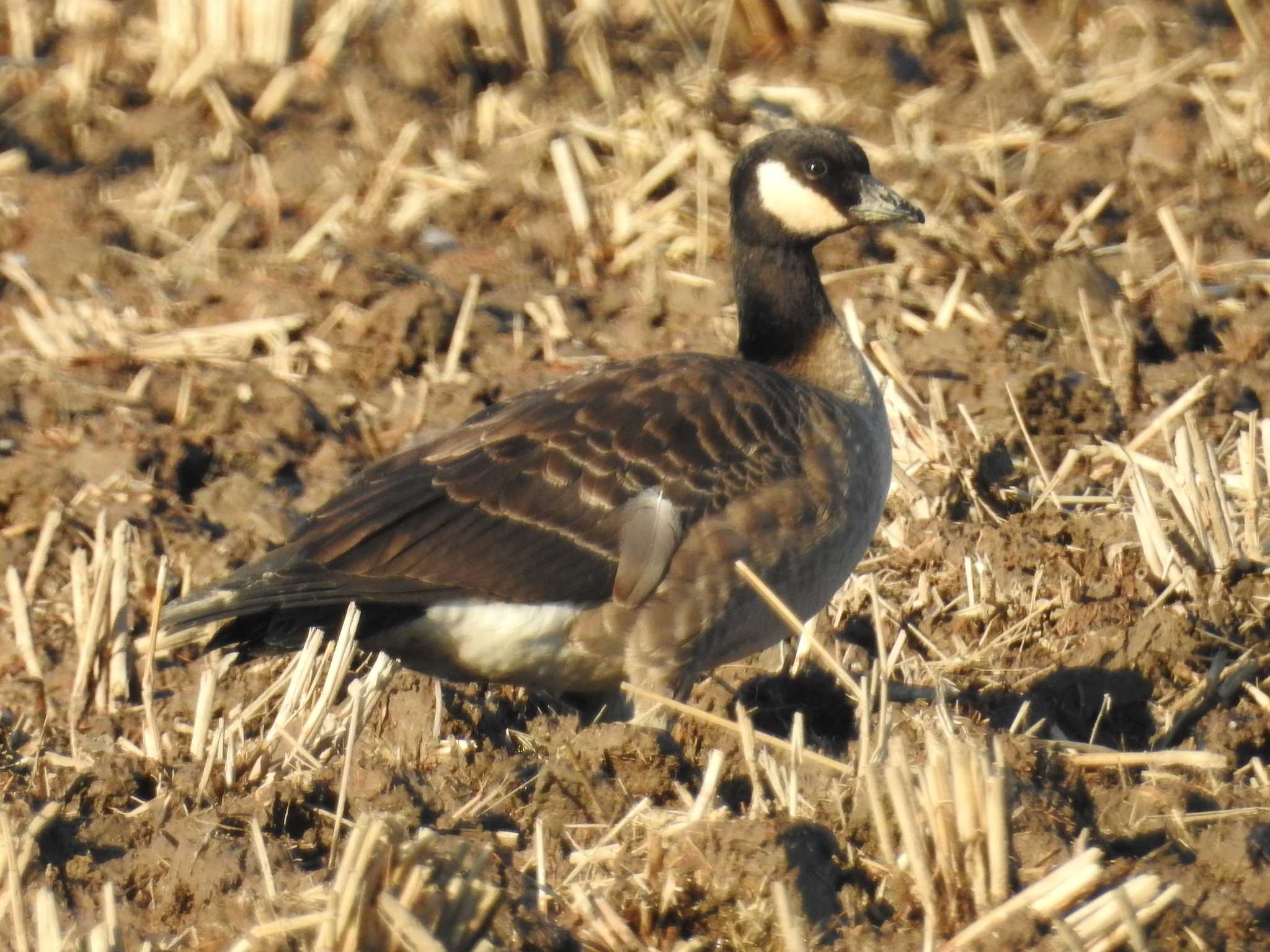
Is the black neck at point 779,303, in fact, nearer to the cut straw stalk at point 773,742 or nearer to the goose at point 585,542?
the goose at point 585,542

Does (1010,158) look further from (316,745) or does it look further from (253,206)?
(316,745)

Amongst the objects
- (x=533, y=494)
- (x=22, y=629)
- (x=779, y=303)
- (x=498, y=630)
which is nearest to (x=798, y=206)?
(x=779, y=303)

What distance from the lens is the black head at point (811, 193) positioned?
22.0 ft

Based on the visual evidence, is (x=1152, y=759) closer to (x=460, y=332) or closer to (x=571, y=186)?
(x=460, y=332)

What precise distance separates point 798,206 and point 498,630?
2116 millimetres

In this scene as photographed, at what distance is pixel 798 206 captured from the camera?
6.73 m

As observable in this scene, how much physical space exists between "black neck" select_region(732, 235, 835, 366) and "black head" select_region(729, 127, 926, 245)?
6 cm

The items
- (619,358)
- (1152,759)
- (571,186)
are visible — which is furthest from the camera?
(571,186)

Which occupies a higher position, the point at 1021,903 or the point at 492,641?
the point at 1021,903

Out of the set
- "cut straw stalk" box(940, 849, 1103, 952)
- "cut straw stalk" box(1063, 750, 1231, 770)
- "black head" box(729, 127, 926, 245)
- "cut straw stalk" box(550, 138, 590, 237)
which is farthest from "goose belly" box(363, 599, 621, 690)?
"cut straw stalk" box(550, 138, 590, 237)

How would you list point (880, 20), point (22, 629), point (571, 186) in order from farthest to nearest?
point (880, 20), point (571, 186), point (22, 629)

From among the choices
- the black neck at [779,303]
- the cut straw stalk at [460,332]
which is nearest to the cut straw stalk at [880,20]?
the cut straw stalk at [460,332]

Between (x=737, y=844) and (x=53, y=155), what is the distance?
22.2 ft

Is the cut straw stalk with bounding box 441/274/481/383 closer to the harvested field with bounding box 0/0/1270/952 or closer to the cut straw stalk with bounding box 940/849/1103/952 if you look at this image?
the harvested field with bounding box 0/0/1270/952
